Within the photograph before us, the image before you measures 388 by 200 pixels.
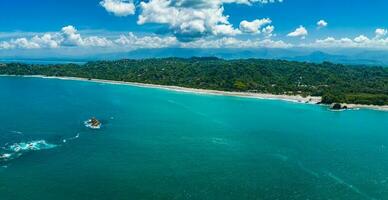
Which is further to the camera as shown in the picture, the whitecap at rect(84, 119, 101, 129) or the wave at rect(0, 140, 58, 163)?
the whitecap at rect(84, 119, 101, 129)

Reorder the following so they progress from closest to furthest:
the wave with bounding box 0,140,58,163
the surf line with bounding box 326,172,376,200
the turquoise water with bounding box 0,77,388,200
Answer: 1. the turquoise water with bounding box 0,77,388,200
2. the surf line with bounding box 326,172,376,200
3. the wave with bounding box 0,140,58,163

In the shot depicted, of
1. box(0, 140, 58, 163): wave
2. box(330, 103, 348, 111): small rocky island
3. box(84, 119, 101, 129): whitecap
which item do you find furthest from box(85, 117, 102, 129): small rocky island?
box(330, 103, 348, 111): small rocky island

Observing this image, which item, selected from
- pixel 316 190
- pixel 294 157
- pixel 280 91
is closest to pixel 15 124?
pixel 294 157

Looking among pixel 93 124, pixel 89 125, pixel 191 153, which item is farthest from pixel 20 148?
pixel 191 153

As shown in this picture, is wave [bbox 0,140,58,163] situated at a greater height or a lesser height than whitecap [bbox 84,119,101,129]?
lesser

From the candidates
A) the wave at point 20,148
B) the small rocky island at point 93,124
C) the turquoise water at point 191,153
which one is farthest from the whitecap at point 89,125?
the wave at point 20,148

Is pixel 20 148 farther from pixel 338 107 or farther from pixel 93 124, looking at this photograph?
pixel 338 107

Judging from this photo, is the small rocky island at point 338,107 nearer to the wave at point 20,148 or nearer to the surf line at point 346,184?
the surf line at point 346,184

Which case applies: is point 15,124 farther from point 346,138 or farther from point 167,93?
point 167,93

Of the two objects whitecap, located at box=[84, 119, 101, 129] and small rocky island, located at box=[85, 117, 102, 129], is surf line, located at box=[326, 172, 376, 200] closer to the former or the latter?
whitecap, located at box=[84, 119, 101, 129]
